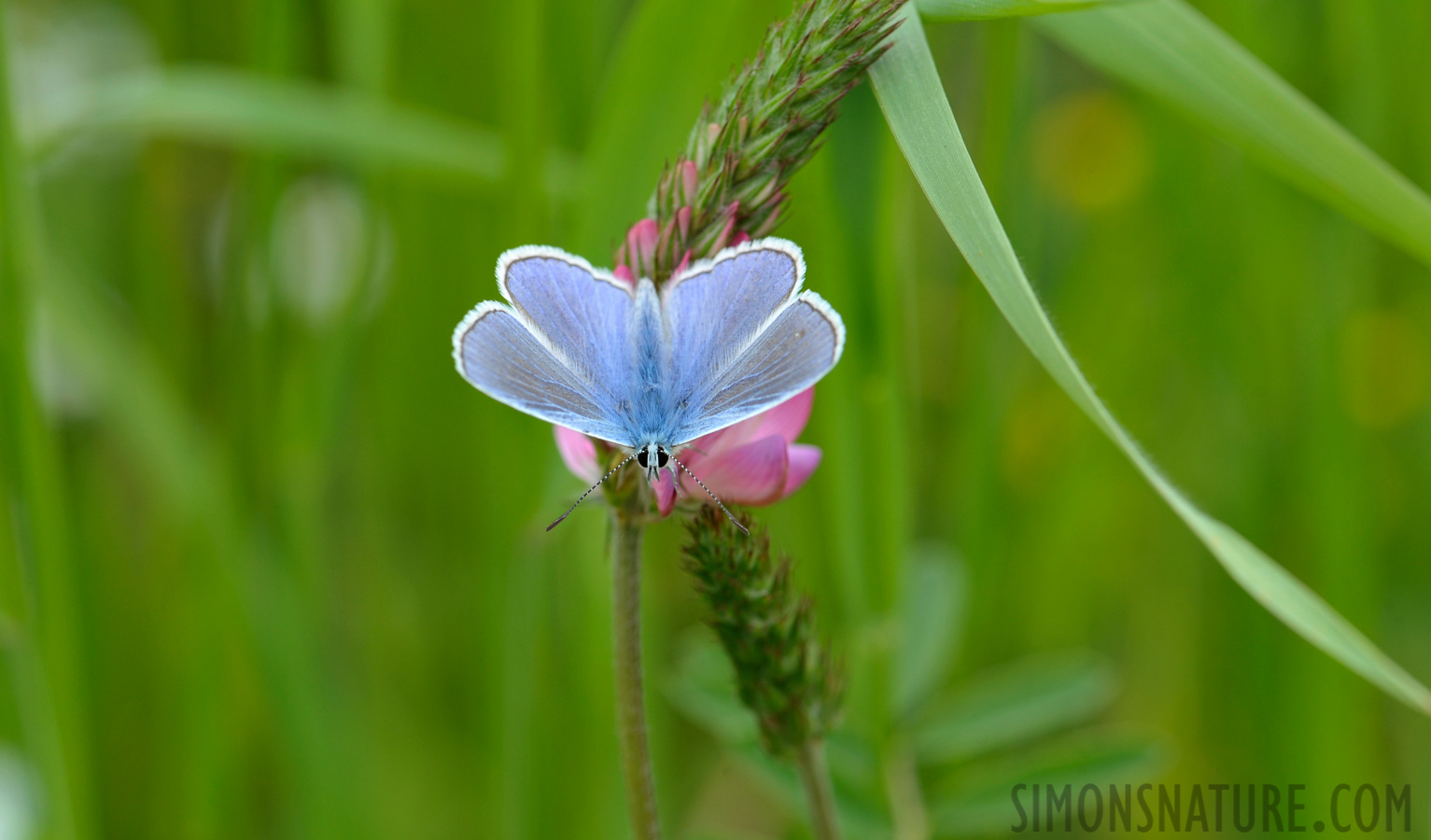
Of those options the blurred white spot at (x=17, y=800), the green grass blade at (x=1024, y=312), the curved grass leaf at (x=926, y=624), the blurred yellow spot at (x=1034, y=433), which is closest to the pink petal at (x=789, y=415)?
the green grass blade at (x=1024, y=312)

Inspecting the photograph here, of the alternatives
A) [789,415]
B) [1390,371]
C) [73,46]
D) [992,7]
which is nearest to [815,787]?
[789,415]

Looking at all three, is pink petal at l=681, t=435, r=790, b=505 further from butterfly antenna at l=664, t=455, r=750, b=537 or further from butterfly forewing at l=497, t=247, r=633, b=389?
butterfly forewing at l=497, t=247, r=633, b=389

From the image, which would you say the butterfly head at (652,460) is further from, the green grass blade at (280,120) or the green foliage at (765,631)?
the green grass blade at (280,120)

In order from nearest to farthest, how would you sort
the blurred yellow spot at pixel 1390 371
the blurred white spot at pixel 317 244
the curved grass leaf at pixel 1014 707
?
the curved grass leaf at pixel 1014 707 → the blurred white spot at pixel 317 244 → the blurred yellow spot at pixel 1390 371

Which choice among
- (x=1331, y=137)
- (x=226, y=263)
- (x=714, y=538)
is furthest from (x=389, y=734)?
(x=1331, y=137)

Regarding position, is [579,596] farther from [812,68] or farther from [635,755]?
[812,68]
